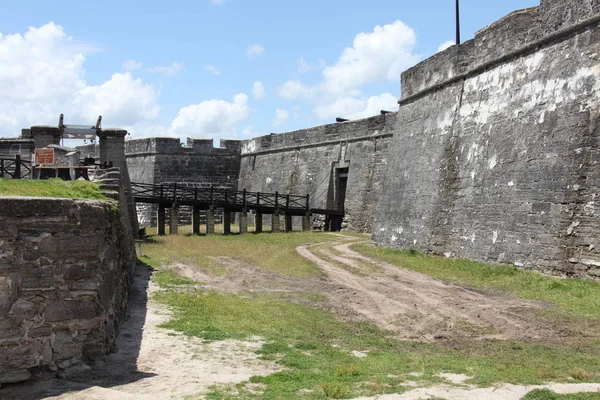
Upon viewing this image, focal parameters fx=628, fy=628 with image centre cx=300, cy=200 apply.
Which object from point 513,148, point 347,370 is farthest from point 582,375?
point 513,148

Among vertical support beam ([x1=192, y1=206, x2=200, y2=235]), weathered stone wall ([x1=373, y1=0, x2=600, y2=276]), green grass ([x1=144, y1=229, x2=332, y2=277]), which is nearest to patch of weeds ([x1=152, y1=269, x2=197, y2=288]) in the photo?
green grass ([x1=144, y1=229, x2=332, y2=277])

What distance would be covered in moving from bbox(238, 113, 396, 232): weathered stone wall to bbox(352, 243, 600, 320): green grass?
862cm

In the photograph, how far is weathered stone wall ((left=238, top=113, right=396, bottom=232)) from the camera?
1008 inches

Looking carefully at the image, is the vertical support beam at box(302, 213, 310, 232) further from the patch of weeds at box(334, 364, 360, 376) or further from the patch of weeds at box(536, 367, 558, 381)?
the patch of weeds at box(536, 367, 558, 381)

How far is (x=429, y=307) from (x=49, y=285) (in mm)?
6280

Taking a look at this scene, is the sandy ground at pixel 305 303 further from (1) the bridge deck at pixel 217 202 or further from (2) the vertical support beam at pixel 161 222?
(1) the bridge deck at pixel 217 202

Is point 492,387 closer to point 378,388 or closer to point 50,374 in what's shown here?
point 378,388

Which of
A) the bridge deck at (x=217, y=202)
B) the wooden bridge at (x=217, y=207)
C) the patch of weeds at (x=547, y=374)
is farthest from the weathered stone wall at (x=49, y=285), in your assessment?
the bridge deck at (x=217, y=202)

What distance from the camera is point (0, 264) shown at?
564 centimetres

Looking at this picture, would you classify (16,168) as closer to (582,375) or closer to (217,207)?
(217,207)

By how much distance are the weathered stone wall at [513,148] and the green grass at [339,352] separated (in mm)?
1737

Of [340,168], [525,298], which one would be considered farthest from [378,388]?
[340,168]

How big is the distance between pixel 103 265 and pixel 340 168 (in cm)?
2157

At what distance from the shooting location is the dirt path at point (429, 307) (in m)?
8.53
